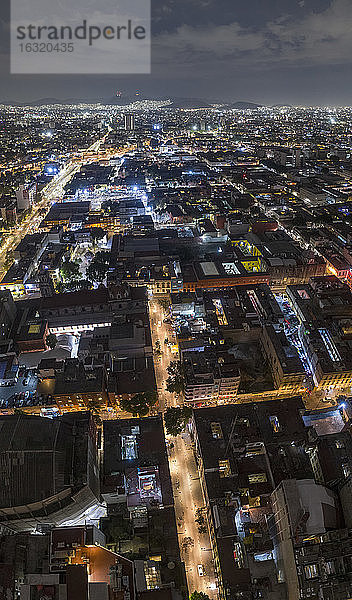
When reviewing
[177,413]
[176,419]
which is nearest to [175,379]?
[177,413]

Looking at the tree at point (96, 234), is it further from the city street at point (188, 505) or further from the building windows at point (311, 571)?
the building windows at point (311, 571)

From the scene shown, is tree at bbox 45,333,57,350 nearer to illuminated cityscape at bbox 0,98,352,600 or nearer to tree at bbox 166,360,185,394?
Result: illuminated cityscape at bbox 0,98,352,600

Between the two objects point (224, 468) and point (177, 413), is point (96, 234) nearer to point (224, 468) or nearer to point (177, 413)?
point (177, 413)

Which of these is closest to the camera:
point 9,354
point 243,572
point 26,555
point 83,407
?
point 26,555

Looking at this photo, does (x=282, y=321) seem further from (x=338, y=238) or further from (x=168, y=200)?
(x=168, y=200)

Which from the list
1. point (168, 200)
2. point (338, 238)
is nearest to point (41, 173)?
point (168, 200)
